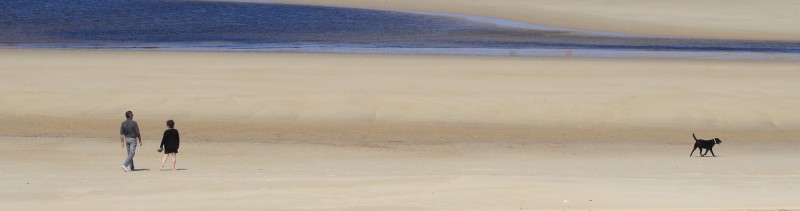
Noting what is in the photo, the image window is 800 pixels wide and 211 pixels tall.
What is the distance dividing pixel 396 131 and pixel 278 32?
60.6 feet

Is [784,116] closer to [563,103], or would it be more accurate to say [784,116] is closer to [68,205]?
[563,103]

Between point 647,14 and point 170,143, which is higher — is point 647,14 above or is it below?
below

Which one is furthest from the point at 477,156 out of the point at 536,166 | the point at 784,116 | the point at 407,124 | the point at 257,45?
the point at 257,45

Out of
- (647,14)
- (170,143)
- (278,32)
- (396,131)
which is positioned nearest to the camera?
(170,143)

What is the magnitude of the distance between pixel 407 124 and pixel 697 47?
612 inches

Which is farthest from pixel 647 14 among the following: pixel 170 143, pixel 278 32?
pixel 170 143

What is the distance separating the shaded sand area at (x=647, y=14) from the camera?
3916 cm

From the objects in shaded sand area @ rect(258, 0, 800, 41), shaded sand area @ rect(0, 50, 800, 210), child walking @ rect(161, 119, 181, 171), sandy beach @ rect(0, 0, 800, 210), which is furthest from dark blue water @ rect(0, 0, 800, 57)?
child walking @ rect(161, 119, 181, 171)

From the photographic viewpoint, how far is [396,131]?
18500mm

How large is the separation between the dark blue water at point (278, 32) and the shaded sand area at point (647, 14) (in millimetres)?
2533

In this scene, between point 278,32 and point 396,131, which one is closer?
point 396,131

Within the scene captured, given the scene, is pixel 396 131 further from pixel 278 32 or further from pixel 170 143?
pixel 278 32

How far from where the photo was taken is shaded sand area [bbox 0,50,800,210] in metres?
12.2

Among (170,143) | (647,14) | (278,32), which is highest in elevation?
(170,143)
